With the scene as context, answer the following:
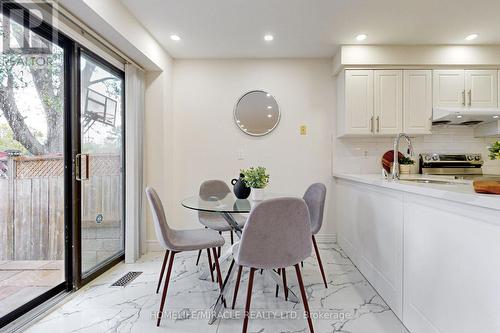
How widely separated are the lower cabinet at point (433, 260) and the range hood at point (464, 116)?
142 cm

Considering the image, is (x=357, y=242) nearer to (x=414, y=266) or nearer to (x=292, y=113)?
(x=414, y=266)

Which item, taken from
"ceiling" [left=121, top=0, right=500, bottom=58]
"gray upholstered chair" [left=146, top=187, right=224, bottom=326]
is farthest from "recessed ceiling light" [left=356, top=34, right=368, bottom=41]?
"gray upholstered chair" [left=146, top=187, right=224, bottom=326]

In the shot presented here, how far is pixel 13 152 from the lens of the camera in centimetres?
168

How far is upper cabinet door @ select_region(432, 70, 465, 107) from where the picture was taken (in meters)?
2.96

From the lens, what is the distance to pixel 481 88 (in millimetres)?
2951

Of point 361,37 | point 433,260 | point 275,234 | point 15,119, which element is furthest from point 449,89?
point 15,119

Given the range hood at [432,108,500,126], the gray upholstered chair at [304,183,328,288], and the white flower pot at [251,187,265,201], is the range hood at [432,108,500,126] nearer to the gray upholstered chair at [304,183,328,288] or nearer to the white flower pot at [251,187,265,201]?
the gray upholstered chair at [304,183,328,288]

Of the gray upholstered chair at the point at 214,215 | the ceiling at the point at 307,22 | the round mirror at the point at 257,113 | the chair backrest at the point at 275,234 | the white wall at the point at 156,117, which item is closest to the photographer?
the chair backrest at the point at 275,234

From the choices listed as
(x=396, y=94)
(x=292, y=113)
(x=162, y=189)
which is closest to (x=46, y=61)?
(x=162, y=189)

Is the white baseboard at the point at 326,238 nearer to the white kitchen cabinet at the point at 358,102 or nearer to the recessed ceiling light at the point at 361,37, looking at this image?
the white kitchen cabinet at the point at 358,102

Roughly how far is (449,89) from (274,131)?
2106 millimetres

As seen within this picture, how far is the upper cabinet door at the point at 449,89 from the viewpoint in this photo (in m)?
2.96

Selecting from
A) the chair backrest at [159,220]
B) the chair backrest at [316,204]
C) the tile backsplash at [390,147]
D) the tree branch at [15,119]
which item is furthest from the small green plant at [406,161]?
the tree branch at [15,119]

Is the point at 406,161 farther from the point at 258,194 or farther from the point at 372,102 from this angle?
the point at 258,194
